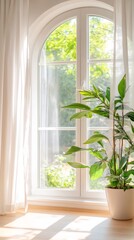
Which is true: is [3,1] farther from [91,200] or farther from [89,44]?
[91,200]

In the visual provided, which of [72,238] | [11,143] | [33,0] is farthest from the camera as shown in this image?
[33,0]

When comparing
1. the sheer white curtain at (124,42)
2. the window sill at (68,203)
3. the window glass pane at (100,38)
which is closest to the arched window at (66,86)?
the window glass pane at (100,38)

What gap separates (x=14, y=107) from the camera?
3.51 meters

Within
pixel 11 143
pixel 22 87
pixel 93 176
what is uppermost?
pixel 22 87

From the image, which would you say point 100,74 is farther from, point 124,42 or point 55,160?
point 55,160

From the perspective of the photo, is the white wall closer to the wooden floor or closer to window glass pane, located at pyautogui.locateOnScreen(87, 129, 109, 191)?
window glass pane, located at pyautogui.locateOnScreen(87, 129, 109, 191)

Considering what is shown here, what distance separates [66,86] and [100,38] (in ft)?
1.98

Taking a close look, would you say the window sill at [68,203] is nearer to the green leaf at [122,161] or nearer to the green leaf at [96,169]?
the green leaf at [96,169]

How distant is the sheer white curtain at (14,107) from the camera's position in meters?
3.47

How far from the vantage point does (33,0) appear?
3.71m

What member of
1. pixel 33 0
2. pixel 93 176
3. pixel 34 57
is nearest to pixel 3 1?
pixel 33 0

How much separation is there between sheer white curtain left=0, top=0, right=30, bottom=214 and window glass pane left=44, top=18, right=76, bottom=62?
399 mm

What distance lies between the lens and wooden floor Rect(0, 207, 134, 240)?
2725mm

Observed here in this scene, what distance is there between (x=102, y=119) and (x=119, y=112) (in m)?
0.48
